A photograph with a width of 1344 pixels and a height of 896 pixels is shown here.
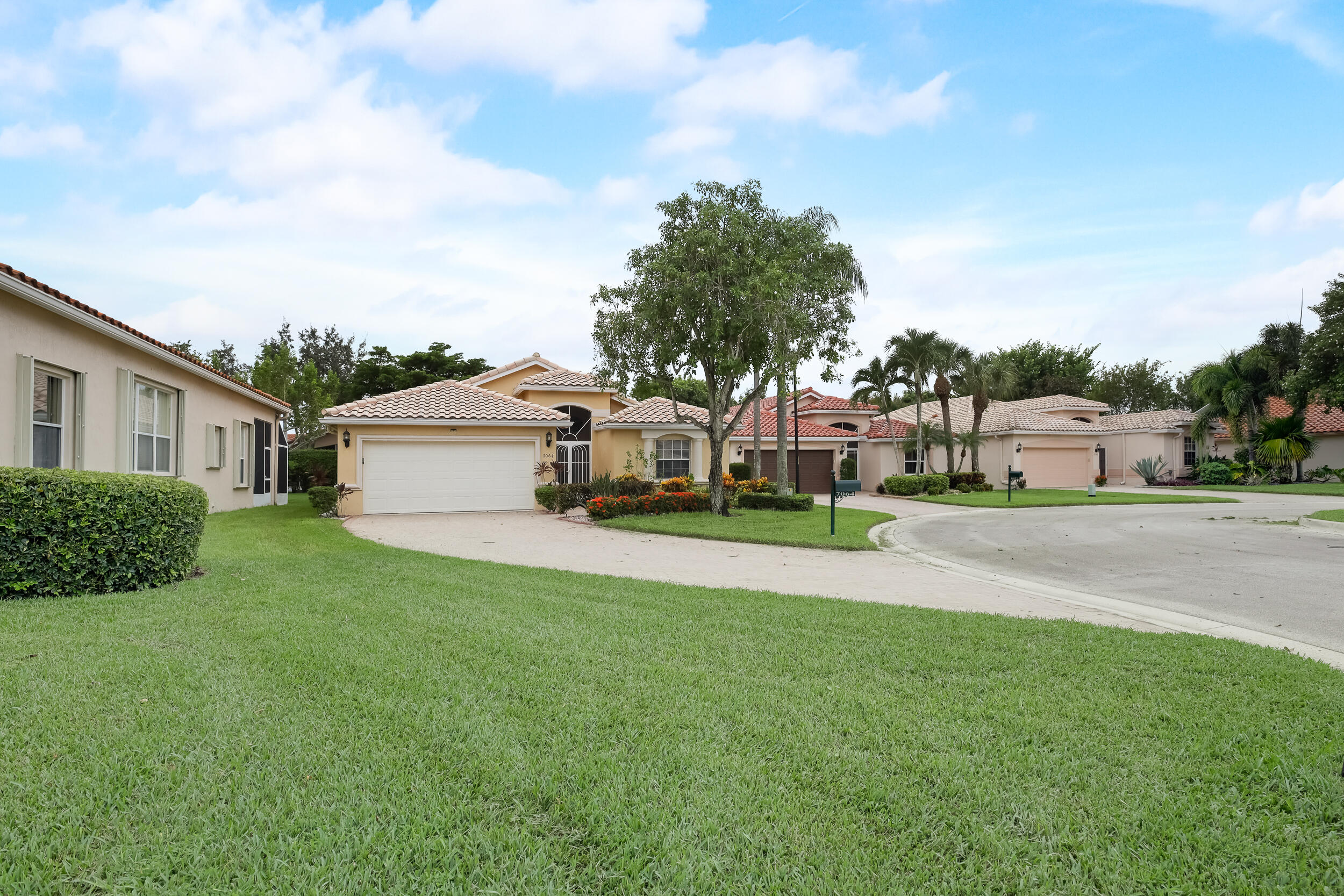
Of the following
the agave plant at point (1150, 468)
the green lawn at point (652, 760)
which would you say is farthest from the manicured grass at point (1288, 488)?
the green lawn at point (652, 760)

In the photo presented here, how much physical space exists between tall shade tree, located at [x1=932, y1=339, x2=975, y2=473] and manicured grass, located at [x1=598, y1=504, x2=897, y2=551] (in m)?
12.7

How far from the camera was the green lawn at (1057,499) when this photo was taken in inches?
955

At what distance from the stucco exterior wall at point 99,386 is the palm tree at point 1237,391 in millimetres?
39569

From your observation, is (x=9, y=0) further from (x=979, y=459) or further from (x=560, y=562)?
(x=979, y=459)

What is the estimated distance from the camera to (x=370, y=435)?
19703mm

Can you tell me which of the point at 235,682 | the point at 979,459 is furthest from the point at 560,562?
the point at 979,459

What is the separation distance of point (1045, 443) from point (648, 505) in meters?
24.5

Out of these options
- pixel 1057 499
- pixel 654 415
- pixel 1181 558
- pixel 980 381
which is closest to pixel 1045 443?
pixel 980 381

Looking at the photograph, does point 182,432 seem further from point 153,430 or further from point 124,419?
point 124,419

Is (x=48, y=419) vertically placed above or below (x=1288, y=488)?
above

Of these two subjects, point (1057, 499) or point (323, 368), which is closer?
point (1057, 499)

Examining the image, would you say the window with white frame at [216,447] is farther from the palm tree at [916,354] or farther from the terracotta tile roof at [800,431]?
the palm tree at [916,354]

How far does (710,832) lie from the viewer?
A: 2.65 metres

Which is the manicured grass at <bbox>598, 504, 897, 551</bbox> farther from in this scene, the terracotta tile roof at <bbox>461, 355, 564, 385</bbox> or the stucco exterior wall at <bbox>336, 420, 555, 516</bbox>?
the terracotta tile roof at <bbox>461, 355, 564, 385</bbox>
